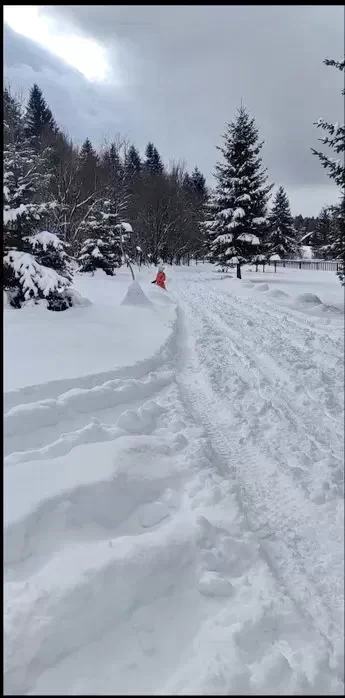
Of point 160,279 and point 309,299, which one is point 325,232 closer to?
point 160,279

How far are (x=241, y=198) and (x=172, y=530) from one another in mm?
21547

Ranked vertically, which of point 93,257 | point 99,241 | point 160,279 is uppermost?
point 99,241

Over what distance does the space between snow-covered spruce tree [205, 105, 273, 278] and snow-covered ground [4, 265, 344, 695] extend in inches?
683

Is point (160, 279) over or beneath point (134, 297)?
over

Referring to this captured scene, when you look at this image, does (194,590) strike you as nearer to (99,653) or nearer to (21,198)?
(99,653)

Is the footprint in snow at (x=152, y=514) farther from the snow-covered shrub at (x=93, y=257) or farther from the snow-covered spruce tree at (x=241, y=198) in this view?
the snow-covered shrub at (x=93, y=257)

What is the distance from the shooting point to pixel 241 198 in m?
21.7

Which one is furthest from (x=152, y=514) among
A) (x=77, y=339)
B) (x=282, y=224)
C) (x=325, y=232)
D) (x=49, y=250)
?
(x=282, y=224)

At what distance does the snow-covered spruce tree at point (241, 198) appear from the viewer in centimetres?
2177

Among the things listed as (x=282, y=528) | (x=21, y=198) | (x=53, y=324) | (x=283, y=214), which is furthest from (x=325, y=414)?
(x=283, y=214)

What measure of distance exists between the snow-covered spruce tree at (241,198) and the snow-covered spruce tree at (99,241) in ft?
21.9

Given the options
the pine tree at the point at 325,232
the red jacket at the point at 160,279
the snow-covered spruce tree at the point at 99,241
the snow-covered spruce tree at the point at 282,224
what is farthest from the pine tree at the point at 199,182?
the red jacket at the point at 160,279

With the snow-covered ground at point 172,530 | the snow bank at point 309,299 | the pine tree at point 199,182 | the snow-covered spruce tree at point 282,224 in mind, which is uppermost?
the pine tree at point 199,182

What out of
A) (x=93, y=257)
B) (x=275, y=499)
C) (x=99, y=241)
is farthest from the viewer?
(x=99, y=241)
